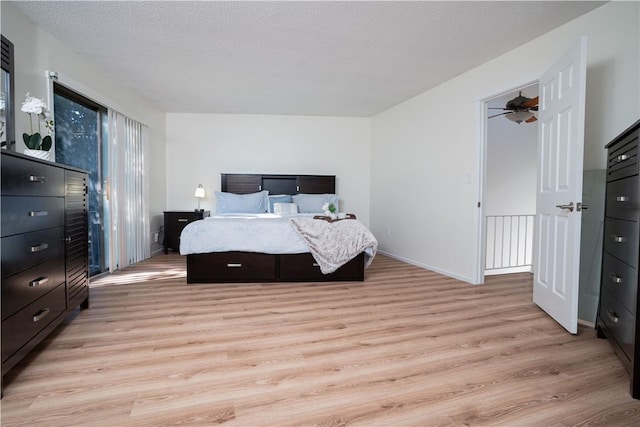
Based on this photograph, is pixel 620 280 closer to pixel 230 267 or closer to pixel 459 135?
pixel 459 135

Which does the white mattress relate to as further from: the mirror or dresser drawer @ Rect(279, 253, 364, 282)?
the mirror

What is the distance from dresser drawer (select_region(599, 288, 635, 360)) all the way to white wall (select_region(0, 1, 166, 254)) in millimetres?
4060

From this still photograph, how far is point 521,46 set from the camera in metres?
2.95

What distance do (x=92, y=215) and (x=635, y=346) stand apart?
15.7ft

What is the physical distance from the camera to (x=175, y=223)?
5.02m

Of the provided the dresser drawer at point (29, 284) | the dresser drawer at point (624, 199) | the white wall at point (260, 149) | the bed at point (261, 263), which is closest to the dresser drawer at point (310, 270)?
the bed at point (261, 263)

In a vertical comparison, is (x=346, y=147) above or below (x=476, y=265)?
above

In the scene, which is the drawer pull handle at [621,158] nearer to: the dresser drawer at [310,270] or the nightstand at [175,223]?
the dresser drawer at [310,270]

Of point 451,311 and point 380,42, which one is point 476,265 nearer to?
point 451,311

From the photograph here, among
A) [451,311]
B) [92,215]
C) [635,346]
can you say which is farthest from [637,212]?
[92,215]

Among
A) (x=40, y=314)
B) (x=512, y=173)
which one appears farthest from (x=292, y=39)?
(x=512, y=173)

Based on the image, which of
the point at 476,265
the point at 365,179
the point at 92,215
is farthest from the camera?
the point at 365,179

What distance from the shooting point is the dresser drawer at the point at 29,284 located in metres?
1.43

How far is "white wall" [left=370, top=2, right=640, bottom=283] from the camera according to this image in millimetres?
2236
